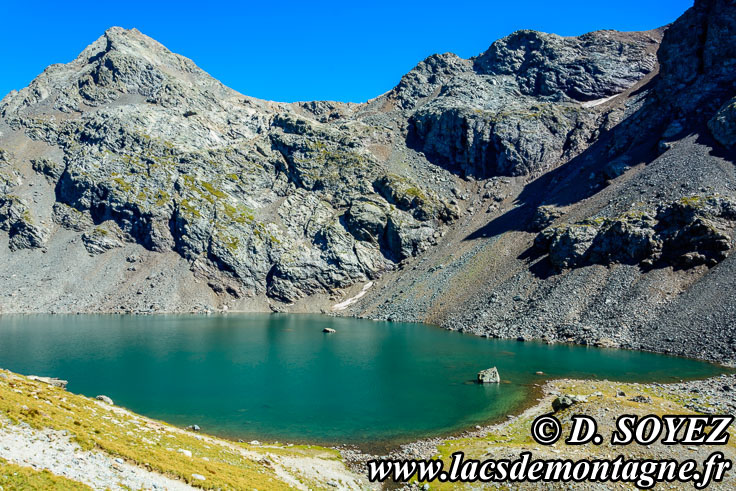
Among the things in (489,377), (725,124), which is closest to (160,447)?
(489,377)

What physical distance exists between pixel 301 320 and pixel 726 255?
100237 mm

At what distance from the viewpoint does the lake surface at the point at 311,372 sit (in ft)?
125

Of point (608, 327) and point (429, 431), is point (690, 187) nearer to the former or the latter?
point (608, 327)

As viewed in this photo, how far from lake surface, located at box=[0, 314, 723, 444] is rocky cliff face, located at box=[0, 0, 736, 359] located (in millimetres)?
18095

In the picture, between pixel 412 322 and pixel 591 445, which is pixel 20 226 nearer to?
pixel 412 322

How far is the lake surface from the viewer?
125 feet

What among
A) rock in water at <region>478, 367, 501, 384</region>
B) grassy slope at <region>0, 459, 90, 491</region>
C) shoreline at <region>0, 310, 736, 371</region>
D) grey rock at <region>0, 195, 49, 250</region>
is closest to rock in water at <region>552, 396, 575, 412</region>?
rock in water at <region>478, 367, 501, 384</region>

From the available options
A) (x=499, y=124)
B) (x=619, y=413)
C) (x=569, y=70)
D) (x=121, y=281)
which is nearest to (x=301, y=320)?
(x=121, y=281)

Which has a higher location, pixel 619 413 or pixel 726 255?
pixel 726 255

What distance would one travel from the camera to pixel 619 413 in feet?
100

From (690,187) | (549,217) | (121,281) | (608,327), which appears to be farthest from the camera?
(121,281)

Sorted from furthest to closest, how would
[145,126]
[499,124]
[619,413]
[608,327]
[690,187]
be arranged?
[145,126] → [499,124] → [690,187] → [608,327] → [619,413]

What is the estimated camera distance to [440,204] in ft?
531

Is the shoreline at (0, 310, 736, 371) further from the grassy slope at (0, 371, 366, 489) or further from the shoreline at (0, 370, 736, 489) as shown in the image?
the grassy slope at (0, 371, 366, 489)
